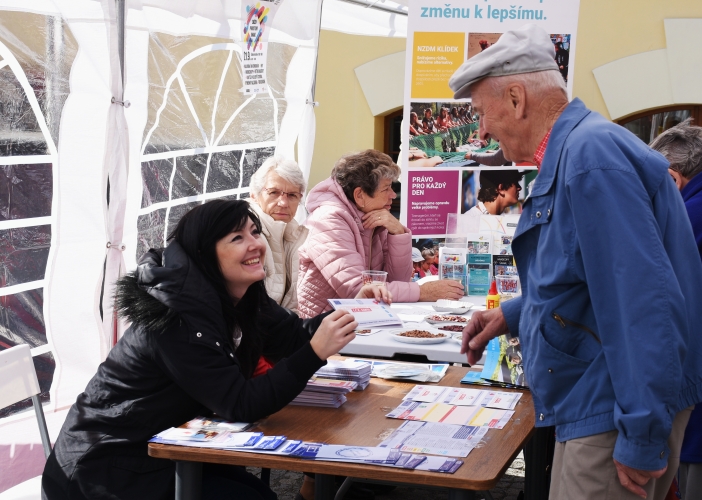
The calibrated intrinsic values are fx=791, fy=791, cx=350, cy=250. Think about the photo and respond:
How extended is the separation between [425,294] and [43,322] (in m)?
2.06

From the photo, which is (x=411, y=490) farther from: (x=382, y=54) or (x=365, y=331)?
(x=382, y=54)

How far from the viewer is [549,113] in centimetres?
183

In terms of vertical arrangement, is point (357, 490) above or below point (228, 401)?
below

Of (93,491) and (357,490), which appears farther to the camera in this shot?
(357,490)

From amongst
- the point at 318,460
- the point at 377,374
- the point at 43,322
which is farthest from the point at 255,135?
the point at 318,460

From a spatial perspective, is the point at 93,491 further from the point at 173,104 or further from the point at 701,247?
A: the point at 173,104

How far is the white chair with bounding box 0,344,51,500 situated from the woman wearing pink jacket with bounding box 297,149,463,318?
6.11 ft

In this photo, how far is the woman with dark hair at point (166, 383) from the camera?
2252mm

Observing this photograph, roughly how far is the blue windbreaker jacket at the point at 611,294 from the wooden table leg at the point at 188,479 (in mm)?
910

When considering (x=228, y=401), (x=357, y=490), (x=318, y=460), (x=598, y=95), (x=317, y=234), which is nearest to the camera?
(x=318, y=460)

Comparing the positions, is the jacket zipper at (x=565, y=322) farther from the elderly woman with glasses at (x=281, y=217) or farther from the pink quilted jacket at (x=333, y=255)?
the elderly woman with glasses at (x=281, y=217)

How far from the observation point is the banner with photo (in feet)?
18.6

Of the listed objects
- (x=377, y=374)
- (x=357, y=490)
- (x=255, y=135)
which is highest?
(x=255, y=135)

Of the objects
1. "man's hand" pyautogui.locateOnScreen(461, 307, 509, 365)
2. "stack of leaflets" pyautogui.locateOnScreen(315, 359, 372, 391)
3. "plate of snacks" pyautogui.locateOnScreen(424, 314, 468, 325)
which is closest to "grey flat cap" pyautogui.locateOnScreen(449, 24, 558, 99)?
"man's hand" pyautogui.locateOnScreen(461, 307, 509, 365)
